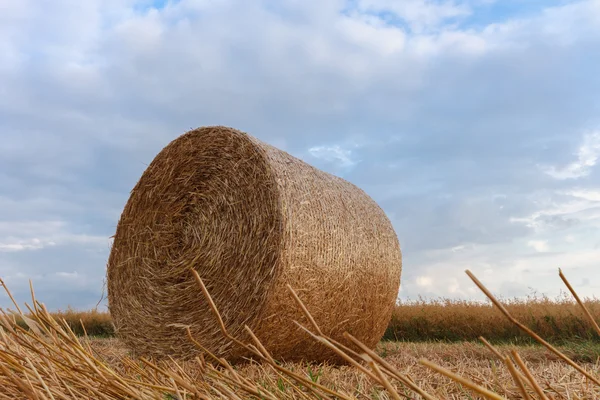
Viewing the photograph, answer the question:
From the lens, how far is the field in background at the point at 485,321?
9.47 meters

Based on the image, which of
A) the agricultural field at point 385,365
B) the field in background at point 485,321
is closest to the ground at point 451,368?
the agricultural field at point 385,365

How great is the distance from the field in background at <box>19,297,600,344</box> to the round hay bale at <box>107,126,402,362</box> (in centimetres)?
465

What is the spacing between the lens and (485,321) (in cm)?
1020

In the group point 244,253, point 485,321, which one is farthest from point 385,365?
point 485,321

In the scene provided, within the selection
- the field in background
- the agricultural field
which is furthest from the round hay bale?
the field in background

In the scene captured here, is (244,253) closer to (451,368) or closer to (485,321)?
(451,368)

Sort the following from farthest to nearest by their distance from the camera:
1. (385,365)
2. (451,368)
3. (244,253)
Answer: (244,253)
(451,368)
(385,365)

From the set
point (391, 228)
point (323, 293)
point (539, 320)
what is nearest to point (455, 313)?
point (539, 320)

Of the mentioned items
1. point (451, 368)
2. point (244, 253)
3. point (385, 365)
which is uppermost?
point (244, 253)

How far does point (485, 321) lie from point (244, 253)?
6.84 m

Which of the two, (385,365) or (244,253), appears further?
(244,253)

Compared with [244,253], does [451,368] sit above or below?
below

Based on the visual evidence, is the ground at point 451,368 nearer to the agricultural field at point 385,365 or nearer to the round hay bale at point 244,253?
the agricultural field at point 385,365

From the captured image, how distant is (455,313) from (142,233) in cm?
684
